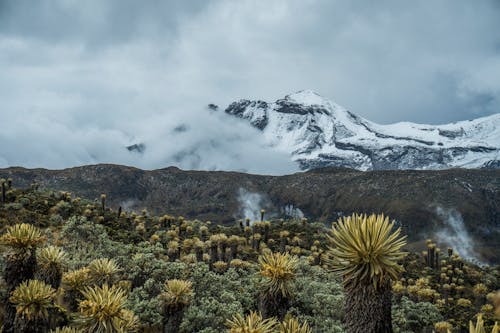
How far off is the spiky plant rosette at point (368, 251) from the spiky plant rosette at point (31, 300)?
802 centimetres

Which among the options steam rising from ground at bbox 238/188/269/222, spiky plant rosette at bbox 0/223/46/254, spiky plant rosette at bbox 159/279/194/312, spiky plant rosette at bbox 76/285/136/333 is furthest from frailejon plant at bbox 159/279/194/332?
steam rising from ground at bbox 238/188/269/222

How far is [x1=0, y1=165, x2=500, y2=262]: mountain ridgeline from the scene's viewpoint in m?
141

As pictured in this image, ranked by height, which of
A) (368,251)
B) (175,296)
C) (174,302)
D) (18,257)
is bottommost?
(174,302)

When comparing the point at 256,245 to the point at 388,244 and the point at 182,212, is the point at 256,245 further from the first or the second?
the point at 182,212

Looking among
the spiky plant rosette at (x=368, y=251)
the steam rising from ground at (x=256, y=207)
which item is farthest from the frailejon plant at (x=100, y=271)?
the steam rising from ground at (x=256, y=207)

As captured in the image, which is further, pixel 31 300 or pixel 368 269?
pixel 31 300

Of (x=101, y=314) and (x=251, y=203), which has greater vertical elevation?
(x=251, y=203)

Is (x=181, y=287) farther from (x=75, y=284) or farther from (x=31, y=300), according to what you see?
(x=31, y=300)

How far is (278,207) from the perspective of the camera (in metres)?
172

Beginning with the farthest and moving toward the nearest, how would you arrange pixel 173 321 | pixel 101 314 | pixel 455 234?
1. pixel 455 234
2. pixel 173 321
3. pixel 101 314

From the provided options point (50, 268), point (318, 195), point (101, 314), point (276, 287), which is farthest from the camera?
point (318, 195)

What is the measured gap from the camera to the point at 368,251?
7.90 m

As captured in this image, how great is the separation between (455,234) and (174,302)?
475ft

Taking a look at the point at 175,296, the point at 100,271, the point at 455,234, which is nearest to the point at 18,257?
the point at 100,271
